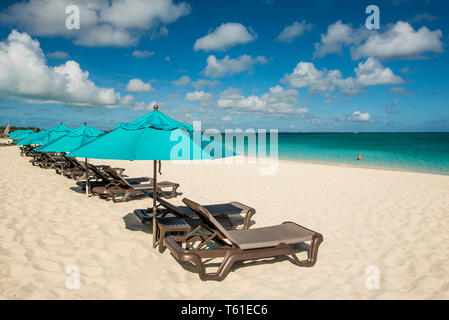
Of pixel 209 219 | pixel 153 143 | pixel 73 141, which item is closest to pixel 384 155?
pixel 73 141

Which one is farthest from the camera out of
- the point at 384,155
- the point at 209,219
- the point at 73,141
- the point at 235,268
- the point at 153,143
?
the point at 384,155

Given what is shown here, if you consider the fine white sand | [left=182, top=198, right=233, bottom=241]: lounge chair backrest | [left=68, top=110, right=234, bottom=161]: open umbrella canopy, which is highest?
[left=68, top=110, right=234, bottom=161]: open umbrella canopy

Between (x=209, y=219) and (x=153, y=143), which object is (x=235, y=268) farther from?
(x=153, y=143)

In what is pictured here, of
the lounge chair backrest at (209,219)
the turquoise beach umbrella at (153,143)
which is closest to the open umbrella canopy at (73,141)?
the turquoise beach umbrella at (153,143)

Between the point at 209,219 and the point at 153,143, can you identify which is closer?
the point at 153,143

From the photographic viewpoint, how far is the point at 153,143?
342 cm

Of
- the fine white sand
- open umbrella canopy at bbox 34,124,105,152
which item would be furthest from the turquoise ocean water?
open umbrella canopy at bbox 34,124,105,152

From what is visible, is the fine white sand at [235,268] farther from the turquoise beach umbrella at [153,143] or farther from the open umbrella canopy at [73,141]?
the turquoise beach umbrella at [153,143]

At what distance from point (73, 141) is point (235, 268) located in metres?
5.94

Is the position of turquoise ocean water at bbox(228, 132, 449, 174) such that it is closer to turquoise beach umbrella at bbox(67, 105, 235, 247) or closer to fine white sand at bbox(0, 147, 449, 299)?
fine white sand at bbox(0, 147, 449, 299)

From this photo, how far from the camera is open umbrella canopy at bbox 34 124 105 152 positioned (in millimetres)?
7064

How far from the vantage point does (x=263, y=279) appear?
11.5 feet

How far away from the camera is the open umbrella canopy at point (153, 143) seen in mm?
3275
